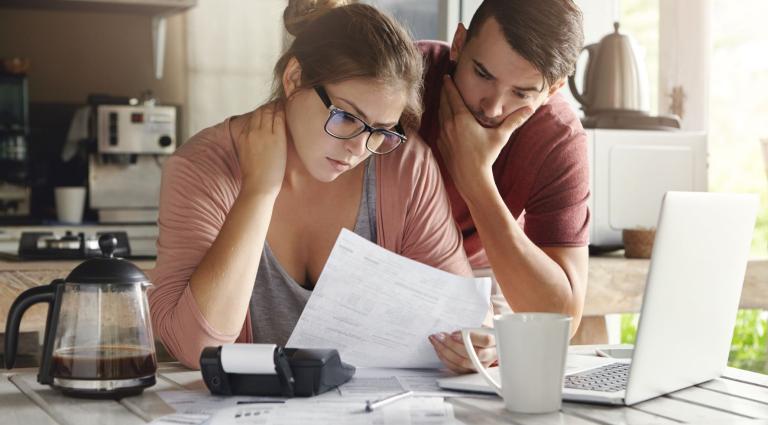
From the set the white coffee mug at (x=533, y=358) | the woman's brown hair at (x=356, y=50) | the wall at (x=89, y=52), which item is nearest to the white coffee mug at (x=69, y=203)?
the wall at (x=89, y=52)

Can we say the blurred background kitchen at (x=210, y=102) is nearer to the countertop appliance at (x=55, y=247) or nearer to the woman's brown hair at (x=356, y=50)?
the countertop appliance at (x=55, y=247)

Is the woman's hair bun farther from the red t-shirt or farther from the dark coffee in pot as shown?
the dark coffee in pot

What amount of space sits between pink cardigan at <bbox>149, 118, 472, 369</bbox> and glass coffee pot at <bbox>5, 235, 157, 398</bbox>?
0.22 m

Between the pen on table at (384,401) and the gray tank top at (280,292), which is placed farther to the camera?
the gray tank top at (280,292)

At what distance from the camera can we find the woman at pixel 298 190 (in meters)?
1.40

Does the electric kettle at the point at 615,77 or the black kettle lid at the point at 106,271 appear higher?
the electric kettle at the point at 615,77

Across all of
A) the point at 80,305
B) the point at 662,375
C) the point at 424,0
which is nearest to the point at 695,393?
the point at 662,375

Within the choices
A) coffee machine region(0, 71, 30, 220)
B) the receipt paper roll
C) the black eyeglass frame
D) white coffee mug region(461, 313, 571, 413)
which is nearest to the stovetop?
coffee machine region(0, 71, 30, 220)

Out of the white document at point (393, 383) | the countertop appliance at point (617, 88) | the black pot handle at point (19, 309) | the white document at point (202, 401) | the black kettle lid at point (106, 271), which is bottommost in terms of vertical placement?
the white document at point (393, 383)

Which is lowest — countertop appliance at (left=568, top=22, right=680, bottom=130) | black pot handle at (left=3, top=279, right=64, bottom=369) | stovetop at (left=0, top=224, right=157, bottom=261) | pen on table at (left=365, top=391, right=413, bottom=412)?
stovetop at (left=0, top=224, right=157, bottom=261)

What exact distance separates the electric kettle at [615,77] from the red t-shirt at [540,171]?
33.8 inches

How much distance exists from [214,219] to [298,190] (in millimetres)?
188

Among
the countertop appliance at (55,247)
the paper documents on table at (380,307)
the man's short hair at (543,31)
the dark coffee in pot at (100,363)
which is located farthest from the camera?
the countertop appliance at (55,247)

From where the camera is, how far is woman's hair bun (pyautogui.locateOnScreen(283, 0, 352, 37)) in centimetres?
156
